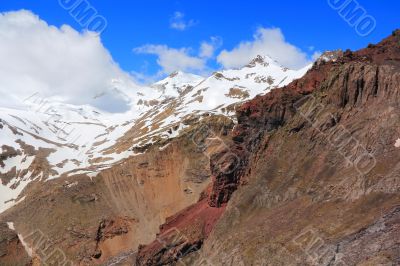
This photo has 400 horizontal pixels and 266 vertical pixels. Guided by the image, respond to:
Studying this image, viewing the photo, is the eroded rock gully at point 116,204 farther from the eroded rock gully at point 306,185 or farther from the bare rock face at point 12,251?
the bare rock face at point 12,251

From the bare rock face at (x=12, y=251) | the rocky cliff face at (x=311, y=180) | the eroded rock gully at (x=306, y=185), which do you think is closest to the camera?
the rocky cliff face at (x=311, y=180)

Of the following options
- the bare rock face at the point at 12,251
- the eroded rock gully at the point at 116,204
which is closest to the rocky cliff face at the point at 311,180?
the eroded rock gully at the point at 116,204

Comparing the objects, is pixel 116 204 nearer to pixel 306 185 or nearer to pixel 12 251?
pixel 12 251

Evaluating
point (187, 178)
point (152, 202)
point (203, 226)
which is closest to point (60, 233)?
point (152, 202)

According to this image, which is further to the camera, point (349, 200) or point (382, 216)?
point (349, 200)

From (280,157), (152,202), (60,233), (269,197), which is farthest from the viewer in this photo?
(152,202)

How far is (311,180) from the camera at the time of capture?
154ft

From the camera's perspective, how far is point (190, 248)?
180 feet

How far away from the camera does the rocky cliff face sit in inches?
1422

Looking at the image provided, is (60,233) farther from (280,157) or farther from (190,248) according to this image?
(280,157)

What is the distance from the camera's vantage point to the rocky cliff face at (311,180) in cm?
3613

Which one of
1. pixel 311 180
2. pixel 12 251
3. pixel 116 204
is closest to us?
pixel 311 180

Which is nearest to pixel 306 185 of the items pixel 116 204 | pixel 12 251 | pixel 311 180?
pixel 311 180

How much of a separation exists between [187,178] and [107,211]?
17.1m
